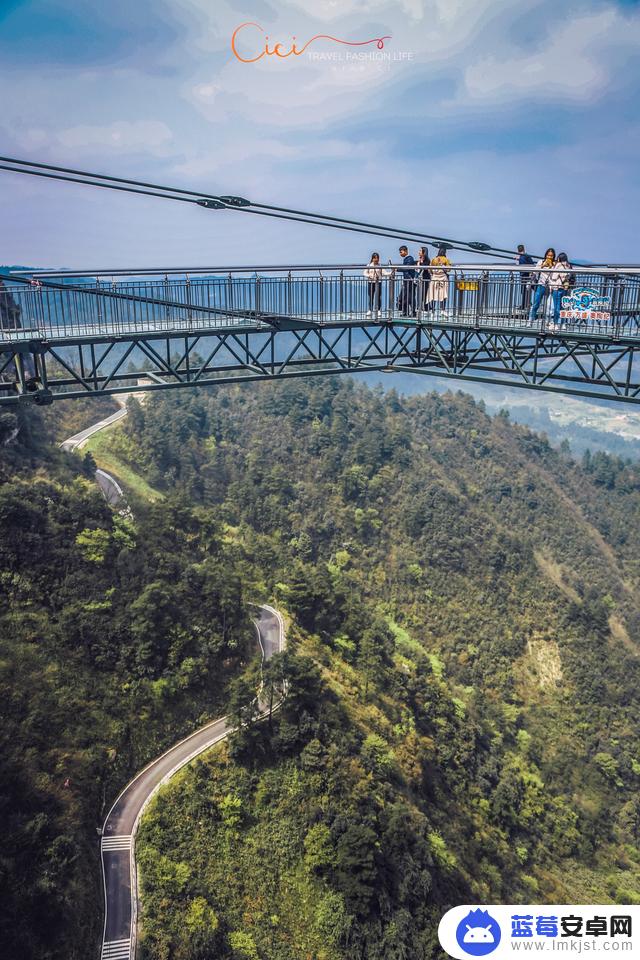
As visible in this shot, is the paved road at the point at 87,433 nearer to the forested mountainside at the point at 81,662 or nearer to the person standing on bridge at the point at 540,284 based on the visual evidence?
the forested mountainside at the point at 81,662

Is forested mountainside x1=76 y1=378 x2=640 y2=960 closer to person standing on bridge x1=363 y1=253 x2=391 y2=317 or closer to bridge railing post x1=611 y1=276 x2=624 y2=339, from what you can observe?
person standing on bridge x1=363 y1=253 x2=391 y2=317

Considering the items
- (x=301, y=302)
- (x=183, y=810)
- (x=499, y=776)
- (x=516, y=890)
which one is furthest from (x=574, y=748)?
(x=301, y=302)

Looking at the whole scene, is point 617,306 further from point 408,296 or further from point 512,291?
point 408,296

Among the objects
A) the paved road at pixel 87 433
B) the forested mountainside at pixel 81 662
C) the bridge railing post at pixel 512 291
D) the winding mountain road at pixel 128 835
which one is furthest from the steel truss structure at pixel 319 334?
the paved road at pixel 87 433

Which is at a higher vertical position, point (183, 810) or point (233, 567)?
point (233, 567)

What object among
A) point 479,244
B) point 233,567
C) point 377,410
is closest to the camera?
point 479,244

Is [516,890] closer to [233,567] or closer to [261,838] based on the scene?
[261,838]

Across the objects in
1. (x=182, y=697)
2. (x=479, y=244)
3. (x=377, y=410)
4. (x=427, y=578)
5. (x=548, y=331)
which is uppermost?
(x=479, y=244)
